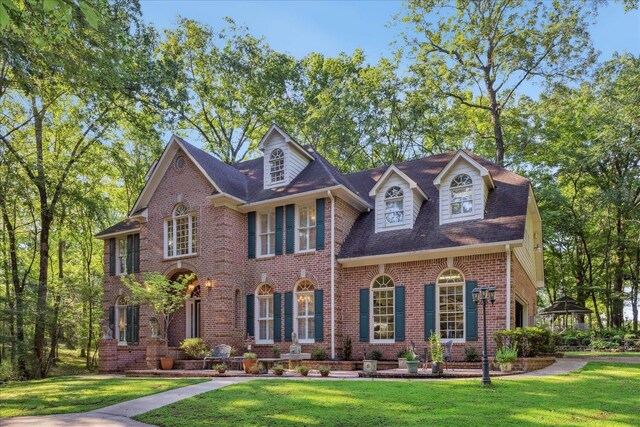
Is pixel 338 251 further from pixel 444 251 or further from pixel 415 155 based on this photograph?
pixel 415 155

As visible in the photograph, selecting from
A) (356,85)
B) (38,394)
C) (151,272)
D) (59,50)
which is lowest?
(38,394)

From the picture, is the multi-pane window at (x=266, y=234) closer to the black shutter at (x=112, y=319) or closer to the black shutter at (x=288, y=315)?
the black shutter at (x=288, y=315)

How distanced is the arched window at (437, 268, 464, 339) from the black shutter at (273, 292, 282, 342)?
5719mm

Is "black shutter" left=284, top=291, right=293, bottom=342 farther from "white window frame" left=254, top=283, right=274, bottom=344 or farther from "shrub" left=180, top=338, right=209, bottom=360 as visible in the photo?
"shrub" left=180, top=338, right=209, bottom=360

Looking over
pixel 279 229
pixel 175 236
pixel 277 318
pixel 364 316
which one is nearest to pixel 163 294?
pixel 175 236

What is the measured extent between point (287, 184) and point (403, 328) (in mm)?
7031

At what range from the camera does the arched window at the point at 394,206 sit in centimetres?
1775

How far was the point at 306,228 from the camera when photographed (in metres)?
18.3

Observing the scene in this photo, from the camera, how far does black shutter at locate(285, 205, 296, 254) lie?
18.3 metres

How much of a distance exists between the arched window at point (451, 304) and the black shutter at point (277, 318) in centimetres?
572

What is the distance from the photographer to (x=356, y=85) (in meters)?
31.7

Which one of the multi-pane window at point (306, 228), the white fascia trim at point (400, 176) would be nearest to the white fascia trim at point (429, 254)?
the multi-pane window at point (306, 228)

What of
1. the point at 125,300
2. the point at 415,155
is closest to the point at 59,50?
the point at 125,300

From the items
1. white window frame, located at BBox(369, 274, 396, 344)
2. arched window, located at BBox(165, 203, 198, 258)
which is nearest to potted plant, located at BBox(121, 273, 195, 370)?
arched window, located at BBox(165, 203, 198, 258)
